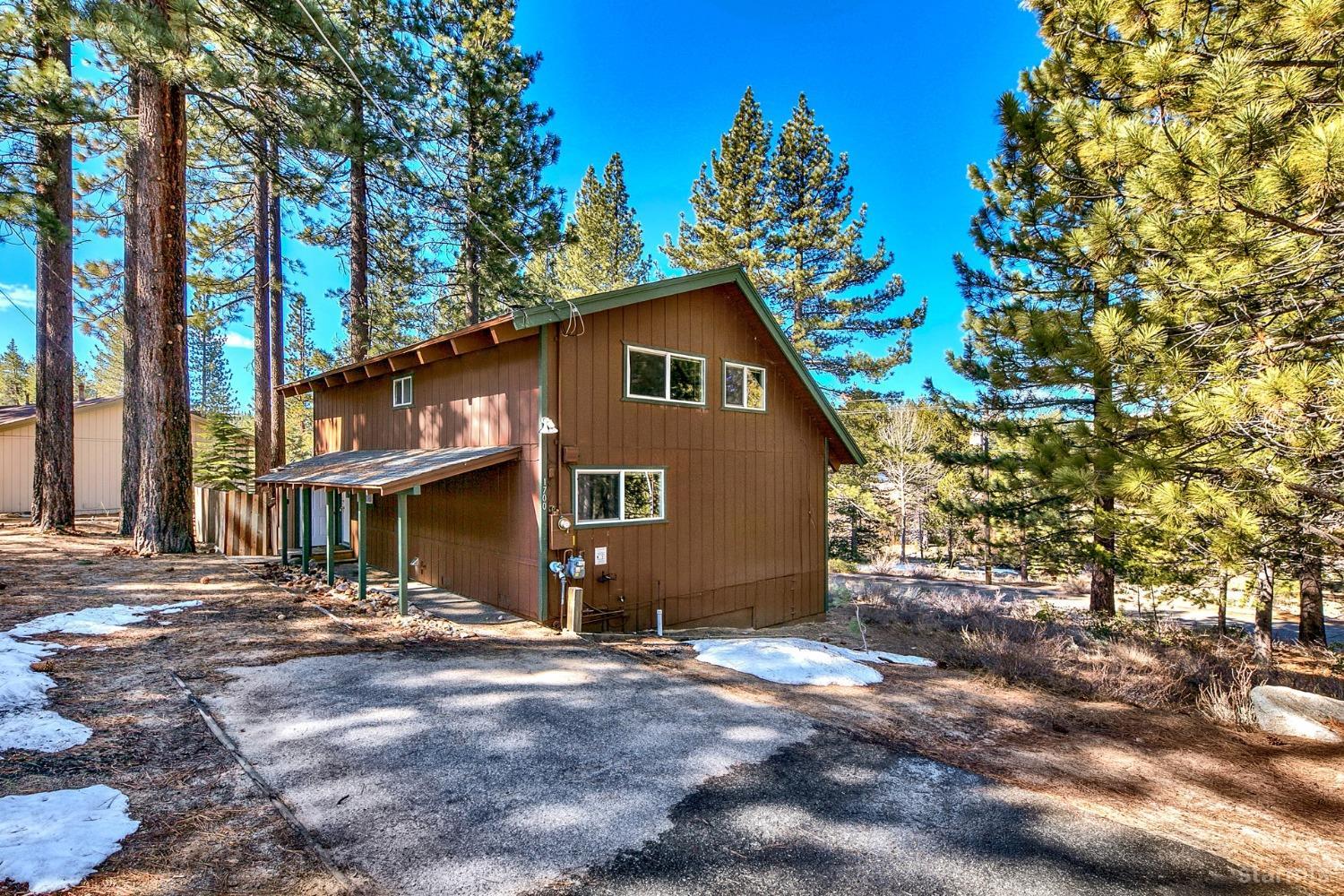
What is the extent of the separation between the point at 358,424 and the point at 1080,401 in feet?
50.8

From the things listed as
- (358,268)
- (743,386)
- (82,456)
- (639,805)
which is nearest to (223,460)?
(82,456)

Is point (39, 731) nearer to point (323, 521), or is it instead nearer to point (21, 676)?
point (21, 676)

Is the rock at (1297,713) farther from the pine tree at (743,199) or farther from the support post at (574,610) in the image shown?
the pine tree at (743,199)

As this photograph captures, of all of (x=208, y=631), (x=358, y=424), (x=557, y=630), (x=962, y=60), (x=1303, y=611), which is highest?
(x=962, y=60)

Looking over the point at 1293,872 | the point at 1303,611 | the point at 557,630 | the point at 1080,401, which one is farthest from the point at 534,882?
the point at 1303,611

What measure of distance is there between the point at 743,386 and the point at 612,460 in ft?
11.3

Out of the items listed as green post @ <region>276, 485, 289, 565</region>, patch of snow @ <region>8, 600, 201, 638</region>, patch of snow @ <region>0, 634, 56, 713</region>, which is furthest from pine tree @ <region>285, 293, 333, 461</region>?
patch of snow @ <region>0, 634, 56, 713</region>

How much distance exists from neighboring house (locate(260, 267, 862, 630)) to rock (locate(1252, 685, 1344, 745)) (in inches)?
283

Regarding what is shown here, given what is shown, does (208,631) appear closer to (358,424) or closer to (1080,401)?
(358,424)

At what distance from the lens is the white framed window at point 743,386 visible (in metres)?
11.2

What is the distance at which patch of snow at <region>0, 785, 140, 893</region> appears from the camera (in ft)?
8.61

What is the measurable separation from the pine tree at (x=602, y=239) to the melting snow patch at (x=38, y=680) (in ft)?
69.0

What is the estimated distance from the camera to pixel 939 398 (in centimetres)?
1450

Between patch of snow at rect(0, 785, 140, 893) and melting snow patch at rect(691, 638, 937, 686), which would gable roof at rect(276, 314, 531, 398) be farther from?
patch of snow at rect(0, 785, 140, 893)
